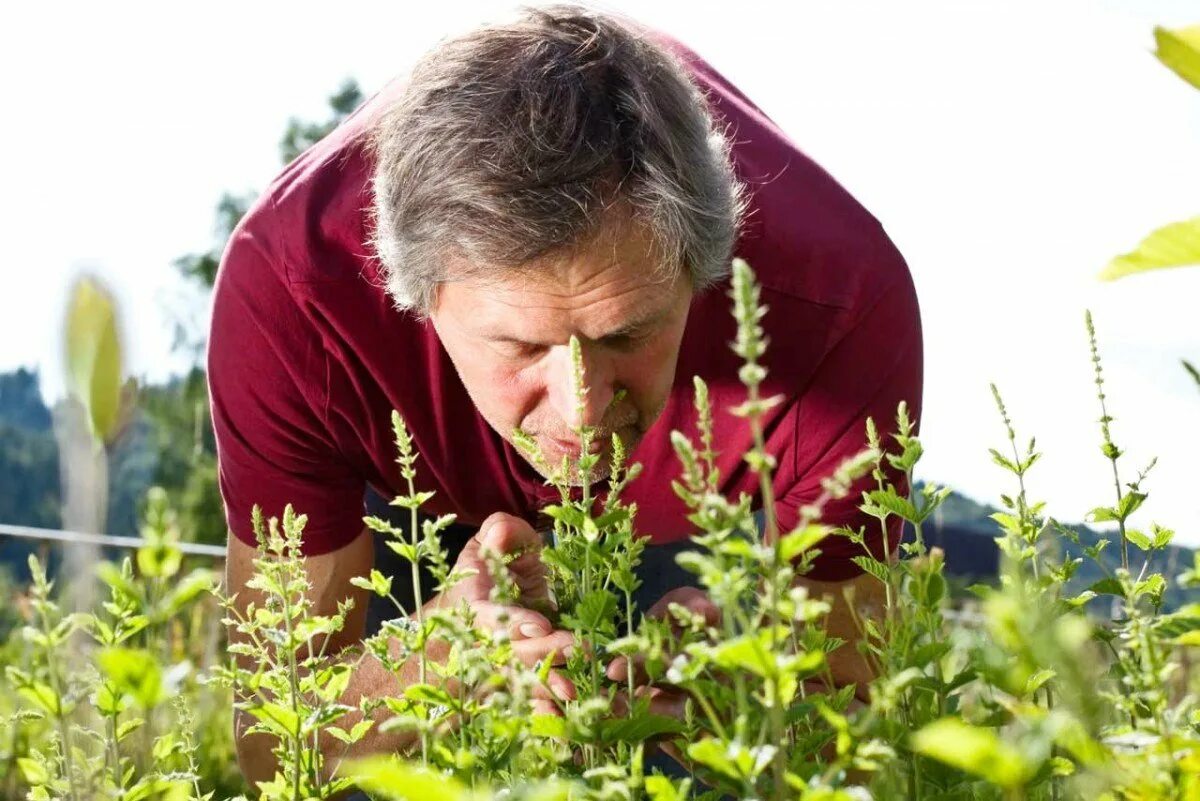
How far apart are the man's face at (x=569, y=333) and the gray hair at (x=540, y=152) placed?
29 millimetres

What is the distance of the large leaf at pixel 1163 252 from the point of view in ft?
2.12

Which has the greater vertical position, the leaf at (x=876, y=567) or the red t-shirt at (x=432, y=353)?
the leaf at (x=876, y=567)

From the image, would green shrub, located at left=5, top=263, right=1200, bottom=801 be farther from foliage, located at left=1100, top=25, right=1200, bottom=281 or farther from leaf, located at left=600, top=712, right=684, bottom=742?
foliage, located at left=1100, top=25, right=1200, bottom=281

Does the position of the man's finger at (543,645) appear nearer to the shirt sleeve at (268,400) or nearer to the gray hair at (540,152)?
the gray hair at (540,152)

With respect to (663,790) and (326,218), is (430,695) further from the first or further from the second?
(326,218)

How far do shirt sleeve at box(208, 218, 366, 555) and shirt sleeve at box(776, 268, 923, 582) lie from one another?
846mm

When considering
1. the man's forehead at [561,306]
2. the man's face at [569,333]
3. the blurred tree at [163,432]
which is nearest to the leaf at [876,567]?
the man's face at [569,333]

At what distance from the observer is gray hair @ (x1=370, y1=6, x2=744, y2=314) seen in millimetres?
1893

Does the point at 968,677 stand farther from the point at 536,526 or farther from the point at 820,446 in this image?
the point at 536,526

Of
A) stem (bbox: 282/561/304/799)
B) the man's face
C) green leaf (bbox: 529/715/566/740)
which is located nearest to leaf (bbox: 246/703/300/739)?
stem (bbox: 282/561/304/799)

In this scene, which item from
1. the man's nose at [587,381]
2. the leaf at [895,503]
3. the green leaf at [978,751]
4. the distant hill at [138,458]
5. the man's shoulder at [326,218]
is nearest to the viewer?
the green leaf at [978,751]

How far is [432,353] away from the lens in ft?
8.05

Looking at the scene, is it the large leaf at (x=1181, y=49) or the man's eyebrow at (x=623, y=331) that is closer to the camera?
the large leaf at (x=1181, y=49)

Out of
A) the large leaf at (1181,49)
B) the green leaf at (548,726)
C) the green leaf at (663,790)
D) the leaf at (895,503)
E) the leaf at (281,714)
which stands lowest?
the leaf at (281,714)
